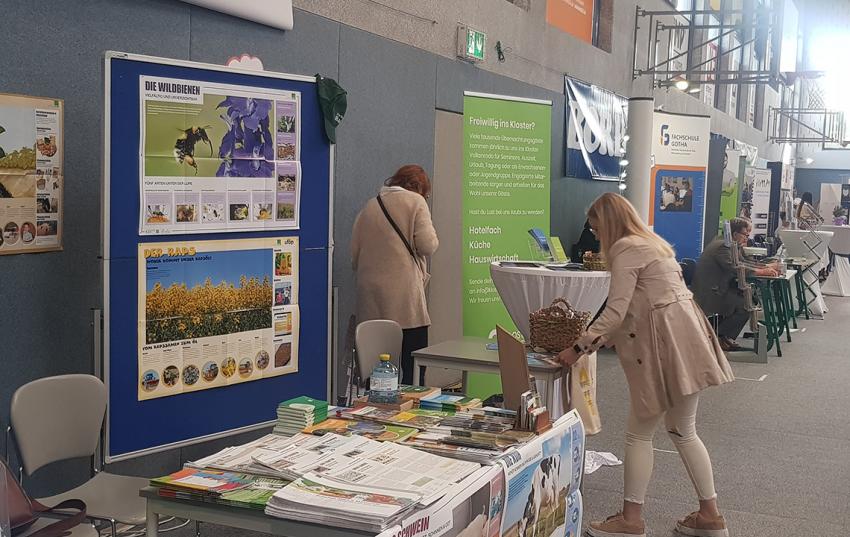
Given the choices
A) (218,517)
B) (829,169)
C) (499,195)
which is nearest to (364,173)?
(499,195)

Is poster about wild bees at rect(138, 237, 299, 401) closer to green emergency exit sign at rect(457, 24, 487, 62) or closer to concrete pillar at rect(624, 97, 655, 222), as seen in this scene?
green emergency exit sign at rect(457, 24, 487, 62)

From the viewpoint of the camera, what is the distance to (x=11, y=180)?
3371mm

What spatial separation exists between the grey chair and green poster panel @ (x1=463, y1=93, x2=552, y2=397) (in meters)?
2.63

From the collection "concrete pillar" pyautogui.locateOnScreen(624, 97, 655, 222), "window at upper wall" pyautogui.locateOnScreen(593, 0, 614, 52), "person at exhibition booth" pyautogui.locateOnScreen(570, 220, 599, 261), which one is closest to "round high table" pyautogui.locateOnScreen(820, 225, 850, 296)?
"window at upper wall" pyautogui.locateOnScreen(593, 0, 614, 52)

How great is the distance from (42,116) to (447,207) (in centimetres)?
344

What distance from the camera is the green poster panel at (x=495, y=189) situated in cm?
566

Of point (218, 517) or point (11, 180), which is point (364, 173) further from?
point (218, 517)

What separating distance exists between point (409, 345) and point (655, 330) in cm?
170

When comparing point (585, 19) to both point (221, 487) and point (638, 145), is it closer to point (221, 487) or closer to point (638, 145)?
point (638, 145)

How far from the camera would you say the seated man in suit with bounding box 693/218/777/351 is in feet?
27.8

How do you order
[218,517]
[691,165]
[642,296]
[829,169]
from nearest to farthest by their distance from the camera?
[218,517], [642,296], [691,165], [829,169]

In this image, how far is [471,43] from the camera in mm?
6941

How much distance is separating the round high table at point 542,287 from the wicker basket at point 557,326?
0.58 meters

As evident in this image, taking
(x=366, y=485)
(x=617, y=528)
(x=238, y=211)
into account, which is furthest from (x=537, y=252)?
(x=366, y=485)
